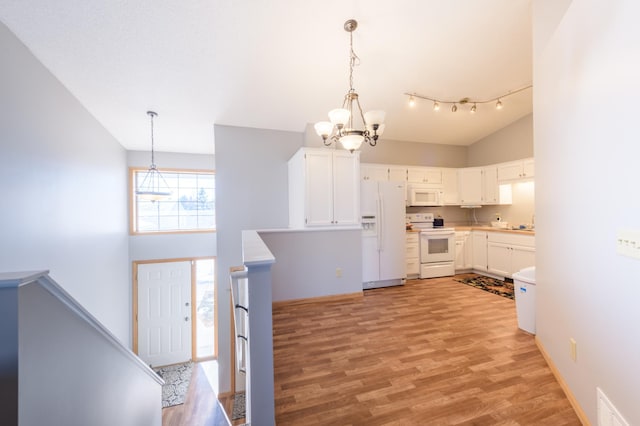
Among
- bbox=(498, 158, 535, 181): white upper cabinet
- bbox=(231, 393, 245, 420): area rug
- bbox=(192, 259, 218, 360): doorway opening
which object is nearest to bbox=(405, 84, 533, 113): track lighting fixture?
bbox=(498, 158, 535, 181): white upper cabinet

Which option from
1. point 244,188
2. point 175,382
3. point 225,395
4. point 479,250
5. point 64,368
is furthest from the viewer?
point 175,382

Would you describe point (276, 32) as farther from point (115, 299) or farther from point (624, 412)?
point (115, 299)

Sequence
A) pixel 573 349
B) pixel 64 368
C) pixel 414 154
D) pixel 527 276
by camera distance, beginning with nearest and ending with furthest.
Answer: pixel 64 368, pixel 573 349, pixel 527 276, pixel 414 154

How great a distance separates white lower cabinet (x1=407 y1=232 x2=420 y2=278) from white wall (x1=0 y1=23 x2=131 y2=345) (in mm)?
4963

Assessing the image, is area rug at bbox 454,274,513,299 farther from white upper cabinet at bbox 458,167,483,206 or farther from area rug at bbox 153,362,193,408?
area rug at bbox 153,362,193,408

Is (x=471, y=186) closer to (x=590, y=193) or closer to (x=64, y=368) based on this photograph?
(x=590, y=193)

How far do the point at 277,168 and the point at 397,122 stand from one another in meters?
2.43

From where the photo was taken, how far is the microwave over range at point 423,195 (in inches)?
203

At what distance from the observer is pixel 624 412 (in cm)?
118

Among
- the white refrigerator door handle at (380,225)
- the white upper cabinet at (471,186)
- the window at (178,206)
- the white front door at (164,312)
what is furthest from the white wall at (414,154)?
the white front door at (164,312)

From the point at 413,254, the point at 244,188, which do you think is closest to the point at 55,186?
the point at 244,188

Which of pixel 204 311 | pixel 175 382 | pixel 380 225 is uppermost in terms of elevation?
pixel 380 225

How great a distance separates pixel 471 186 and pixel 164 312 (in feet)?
23.9

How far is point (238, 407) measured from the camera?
10.3 feet
